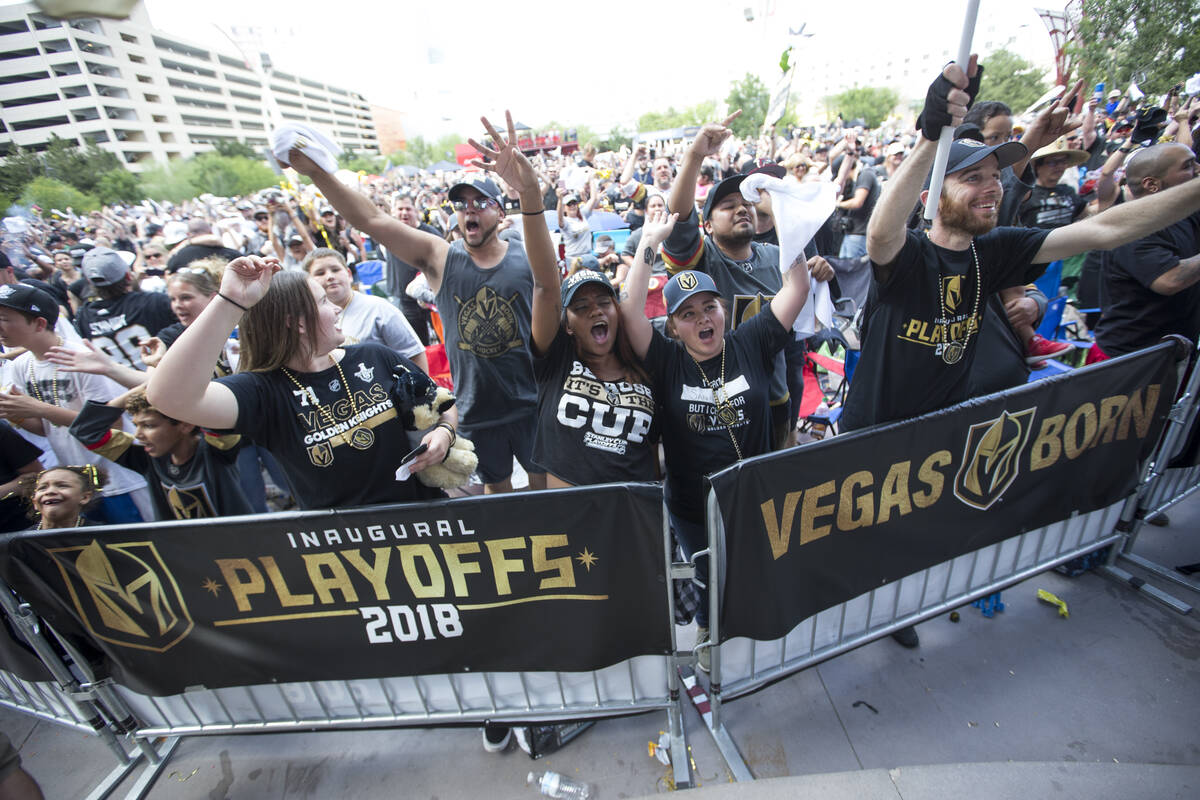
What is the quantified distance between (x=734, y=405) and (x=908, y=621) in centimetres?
152

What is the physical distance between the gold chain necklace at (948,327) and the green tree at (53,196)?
39716mm

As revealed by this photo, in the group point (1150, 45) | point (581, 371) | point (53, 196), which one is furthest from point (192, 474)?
point (53, 196)

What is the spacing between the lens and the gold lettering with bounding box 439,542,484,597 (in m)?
2.21

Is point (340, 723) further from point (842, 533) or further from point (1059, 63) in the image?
point (1059, 63)

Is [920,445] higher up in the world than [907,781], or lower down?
higher up

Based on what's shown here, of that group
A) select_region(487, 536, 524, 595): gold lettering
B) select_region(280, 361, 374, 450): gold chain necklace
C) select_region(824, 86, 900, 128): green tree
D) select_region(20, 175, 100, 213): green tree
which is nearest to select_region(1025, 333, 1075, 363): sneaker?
select_region(487, 536, 524, 595): gold lettering

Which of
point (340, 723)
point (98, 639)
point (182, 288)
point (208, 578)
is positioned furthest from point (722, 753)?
point (182, 288)

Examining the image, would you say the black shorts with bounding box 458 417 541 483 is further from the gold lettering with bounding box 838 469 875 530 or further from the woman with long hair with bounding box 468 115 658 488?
the gold lettering with bounding box 838 469 875 530

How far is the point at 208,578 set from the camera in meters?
2.31

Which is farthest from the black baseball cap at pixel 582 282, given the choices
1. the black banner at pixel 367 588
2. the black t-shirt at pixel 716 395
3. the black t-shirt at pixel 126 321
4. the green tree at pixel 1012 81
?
the green tree at pixel 1012 81

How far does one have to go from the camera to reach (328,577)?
7.51 ft

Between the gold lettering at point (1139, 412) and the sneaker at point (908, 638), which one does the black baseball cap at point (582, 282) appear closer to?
the sneaker at point (908, 638)

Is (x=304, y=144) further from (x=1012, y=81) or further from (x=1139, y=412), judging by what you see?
(x=1012, y=81)

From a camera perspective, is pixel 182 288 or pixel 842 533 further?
pixel 182 288
